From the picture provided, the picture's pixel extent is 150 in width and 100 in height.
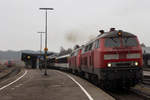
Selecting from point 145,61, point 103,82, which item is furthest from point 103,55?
point 145,61

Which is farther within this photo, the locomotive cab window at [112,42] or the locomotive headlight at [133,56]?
the locomotive cab window at [112,42]

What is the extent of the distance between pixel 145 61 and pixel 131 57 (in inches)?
1593

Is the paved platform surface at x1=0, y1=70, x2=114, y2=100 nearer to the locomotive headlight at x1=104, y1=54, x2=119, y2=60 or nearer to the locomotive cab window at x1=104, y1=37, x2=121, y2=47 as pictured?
the locomotive headlight at x1=104, y1=54, x2=119, y2=60

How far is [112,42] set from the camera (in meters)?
12.8

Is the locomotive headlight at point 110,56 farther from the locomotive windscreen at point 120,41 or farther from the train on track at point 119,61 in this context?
the locomotive windscreen at point 120,41

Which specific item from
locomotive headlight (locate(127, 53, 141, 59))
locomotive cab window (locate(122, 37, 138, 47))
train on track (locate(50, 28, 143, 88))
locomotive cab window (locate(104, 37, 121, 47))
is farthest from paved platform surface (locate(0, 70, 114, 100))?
locomotive cab window (locate(122, 37, 138, 47))

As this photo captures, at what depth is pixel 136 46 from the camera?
41.7ft

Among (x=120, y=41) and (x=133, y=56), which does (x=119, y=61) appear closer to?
(x=133, y=56)

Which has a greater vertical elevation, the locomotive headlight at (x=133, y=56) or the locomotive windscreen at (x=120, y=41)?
the locomotive windscreen at (x=120, y=41)

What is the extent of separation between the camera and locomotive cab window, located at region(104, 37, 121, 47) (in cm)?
1266

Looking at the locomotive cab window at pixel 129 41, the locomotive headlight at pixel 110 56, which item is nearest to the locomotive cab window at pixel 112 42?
the locomotive cab window at pixel 129 41

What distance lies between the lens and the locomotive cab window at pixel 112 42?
12.7 metres

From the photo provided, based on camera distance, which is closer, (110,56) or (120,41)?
(110,56)

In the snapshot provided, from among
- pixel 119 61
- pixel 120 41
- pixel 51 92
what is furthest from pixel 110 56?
pixel 51 92
